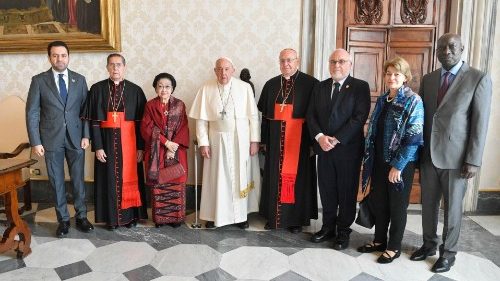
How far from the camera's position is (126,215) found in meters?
3.52

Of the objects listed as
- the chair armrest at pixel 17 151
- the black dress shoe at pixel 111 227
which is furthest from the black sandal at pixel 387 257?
the chair armrest at pixel 17 151

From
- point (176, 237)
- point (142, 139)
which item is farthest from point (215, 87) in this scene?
point (176, 237)

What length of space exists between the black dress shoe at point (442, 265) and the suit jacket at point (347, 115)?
0.92 meters

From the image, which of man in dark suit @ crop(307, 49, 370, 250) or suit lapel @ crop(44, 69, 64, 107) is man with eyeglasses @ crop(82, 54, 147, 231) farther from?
man in dark suit @ crop(307, 49, 370, 250)

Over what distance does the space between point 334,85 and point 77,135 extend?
7.11 feet

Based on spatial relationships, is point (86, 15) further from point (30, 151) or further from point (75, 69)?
point (30, 151)

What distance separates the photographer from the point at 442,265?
2729mm

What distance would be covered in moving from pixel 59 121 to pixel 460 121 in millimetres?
3018

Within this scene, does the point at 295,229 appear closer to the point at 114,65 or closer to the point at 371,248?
the point at 371,248

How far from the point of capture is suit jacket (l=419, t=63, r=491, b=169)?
8.35 ft

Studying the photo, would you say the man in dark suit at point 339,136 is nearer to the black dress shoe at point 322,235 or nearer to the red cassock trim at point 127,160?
the black dress shoe at point 322,235

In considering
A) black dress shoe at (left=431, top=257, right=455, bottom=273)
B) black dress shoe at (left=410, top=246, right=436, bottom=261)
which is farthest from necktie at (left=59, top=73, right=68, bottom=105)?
black dress shoe at (left=431, top=257, right=455, bottom=273)

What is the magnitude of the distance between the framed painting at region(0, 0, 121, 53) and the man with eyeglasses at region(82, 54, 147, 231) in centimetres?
72

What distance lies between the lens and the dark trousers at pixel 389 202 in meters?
2.75
